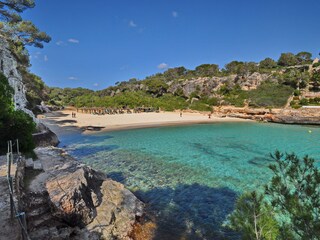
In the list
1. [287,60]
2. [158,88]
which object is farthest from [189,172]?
[287,60]

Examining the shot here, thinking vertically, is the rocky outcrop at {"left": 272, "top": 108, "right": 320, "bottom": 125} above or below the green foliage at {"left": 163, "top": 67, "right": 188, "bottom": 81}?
below

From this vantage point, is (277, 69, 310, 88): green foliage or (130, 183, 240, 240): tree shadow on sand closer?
(130, 183, 240, 240): tree shadow on sand

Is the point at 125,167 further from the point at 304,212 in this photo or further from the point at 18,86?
the point at 18,86

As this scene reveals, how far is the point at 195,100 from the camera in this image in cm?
5919

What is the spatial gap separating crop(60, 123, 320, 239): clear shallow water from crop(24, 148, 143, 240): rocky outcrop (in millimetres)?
1203

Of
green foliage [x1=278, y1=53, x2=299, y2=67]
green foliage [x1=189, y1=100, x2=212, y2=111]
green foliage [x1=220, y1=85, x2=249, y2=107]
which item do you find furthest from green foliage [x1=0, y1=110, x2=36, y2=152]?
green foliage [x1=278, y1=53, x2=299, y2=67]

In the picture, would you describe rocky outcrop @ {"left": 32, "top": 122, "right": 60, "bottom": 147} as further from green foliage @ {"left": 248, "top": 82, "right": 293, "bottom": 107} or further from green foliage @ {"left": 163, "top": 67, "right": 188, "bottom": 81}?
green foliage @ {"left": 163, "top": 67, "right": 188, "bottom": 81}

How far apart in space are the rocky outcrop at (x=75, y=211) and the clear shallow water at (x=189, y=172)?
1203 mm

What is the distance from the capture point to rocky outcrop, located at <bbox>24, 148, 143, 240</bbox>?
5.98 meters

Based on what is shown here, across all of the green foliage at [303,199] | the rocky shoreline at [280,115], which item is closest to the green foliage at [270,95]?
the rocky shoreline at [280,115]

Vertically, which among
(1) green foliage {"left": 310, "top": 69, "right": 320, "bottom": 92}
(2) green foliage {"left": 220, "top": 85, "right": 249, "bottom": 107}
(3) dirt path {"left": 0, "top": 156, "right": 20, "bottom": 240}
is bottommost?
(3) dirt path {"left": 0, "top": 156, "right": 20, "bottom": 240}

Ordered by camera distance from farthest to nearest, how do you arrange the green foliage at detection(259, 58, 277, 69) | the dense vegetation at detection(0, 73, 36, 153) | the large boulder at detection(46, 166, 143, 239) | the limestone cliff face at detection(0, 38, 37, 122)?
the green foliage at detection(259, 58, 277, 69) < the limestone cliff face at detection(0, 38, 37, 122) < the dense vegetation at detection(0, 73, 36, 153) < the large boulder at detection(46, 166, 143, 239)

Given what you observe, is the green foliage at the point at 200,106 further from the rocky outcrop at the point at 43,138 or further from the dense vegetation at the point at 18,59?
the rocky outcrop at the point at 43,138

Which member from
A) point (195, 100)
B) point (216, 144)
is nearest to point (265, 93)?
point (195, 100)
